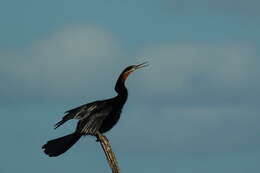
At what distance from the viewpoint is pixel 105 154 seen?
15.5m

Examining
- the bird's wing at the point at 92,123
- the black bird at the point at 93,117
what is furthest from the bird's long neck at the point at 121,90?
the bird's wing at the point at 92,123

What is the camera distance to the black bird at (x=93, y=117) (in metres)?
17.0

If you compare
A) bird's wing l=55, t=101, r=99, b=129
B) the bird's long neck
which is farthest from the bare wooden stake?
the bird's long neck

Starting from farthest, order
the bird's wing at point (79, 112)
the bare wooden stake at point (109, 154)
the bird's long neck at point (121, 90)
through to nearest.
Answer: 1. the bird's long neck at point (121, 90)
2. the bird's wing at point (79, 112)
3. the bare wooden stake at point (109, 154)

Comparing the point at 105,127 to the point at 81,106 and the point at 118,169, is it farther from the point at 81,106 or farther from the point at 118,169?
the point at 118,169

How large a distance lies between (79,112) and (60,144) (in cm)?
71

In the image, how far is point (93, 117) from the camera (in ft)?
56.9

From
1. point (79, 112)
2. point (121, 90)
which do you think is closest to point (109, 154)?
point (79, 112)

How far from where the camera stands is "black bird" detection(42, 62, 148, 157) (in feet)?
55.8

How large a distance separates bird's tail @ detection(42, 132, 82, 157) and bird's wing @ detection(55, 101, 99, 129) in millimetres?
395

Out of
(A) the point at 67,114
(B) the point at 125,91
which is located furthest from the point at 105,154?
(B) the point at 125,91

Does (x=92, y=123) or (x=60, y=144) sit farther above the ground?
(x=92, y=123)

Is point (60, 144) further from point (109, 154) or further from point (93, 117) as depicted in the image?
point (109, 154)

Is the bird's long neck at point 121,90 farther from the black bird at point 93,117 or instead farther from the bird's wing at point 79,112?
the bird's wing at point 79,112
